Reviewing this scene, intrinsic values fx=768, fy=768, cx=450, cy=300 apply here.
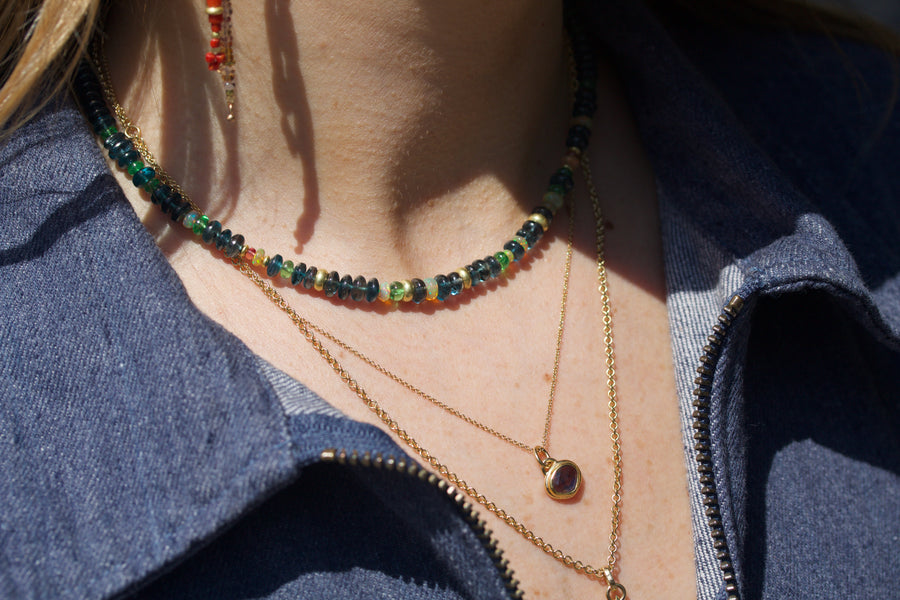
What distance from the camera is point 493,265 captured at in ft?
5.01

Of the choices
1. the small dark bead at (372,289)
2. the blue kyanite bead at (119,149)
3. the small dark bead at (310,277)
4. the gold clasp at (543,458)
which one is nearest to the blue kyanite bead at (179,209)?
the blue kyanite bead at (119,149)

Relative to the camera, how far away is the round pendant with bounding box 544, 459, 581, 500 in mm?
1312

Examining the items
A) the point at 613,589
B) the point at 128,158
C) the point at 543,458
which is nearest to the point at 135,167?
the point at 128,158

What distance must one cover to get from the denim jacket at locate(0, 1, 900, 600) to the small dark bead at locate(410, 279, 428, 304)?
429 millimetres

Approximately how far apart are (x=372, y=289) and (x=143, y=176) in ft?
1.46

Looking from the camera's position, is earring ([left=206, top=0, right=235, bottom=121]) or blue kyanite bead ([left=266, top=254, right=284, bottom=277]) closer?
earring ([left=206, top=0, right=235, bottom=121])

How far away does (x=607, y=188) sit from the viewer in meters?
1.73

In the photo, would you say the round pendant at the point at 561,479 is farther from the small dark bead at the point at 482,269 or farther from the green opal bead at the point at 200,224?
the green opal bead at the point at 200,224

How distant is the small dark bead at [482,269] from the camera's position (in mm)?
1511

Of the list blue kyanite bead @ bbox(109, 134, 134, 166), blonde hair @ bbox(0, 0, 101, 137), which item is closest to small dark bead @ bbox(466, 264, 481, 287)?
blue kyanite bead @ bbox(109, 134, 134, 166)

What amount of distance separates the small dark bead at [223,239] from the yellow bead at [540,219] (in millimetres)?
615

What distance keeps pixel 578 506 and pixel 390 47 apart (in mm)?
865

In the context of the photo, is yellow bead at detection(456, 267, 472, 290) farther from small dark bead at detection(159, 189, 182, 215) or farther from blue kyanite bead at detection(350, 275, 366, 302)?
small dark bead at detection(159, 189, 182, 215)

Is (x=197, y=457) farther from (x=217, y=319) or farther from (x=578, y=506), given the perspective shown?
(x=578, y=506)
